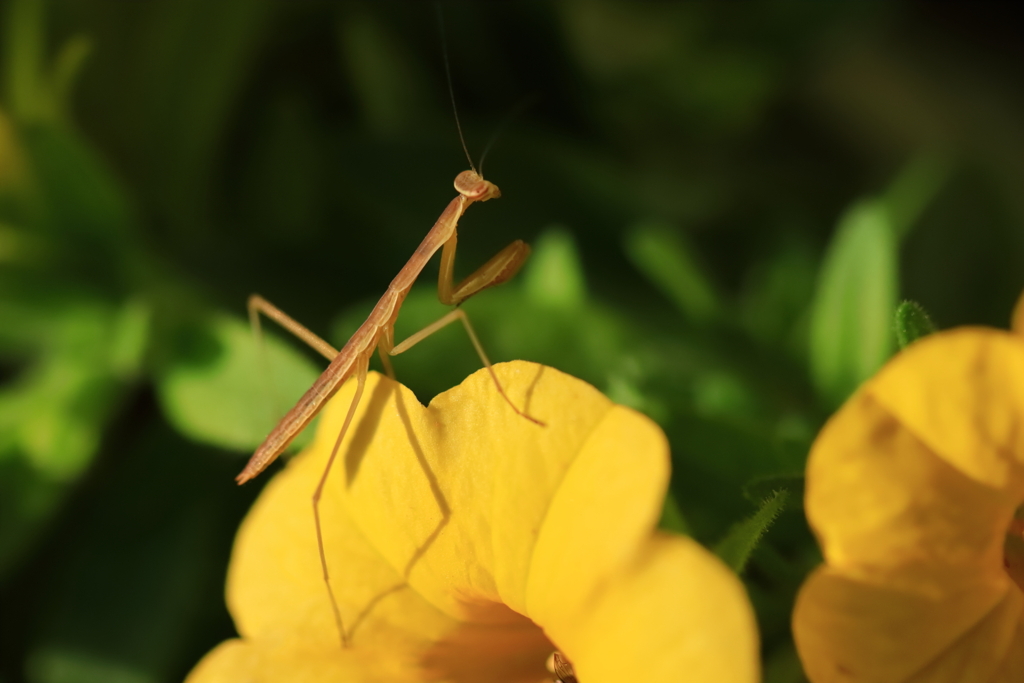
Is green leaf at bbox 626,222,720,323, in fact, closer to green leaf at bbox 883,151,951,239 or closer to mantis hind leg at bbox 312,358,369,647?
green leaf at bbox 883,151,951,239

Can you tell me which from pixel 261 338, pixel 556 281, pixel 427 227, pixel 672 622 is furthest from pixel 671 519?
pixel 427 227

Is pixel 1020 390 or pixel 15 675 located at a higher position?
pixel 1020 390

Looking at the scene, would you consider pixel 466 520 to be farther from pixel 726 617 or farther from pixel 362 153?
pixel 362 153

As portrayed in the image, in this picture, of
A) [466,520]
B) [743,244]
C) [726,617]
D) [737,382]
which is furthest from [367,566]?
[743,244]

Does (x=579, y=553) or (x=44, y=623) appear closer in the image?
(x=579, y=553)

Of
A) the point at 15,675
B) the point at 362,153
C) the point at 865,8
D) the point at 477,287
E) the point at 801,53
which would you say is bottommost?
the point at 15,675

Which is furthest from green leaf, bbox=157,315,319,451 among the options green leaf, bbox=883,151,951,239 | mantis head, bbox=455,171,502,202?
green leaf, bbox=883,151,951,239

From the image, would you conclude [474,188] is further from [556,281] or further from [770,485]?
[770,485]
